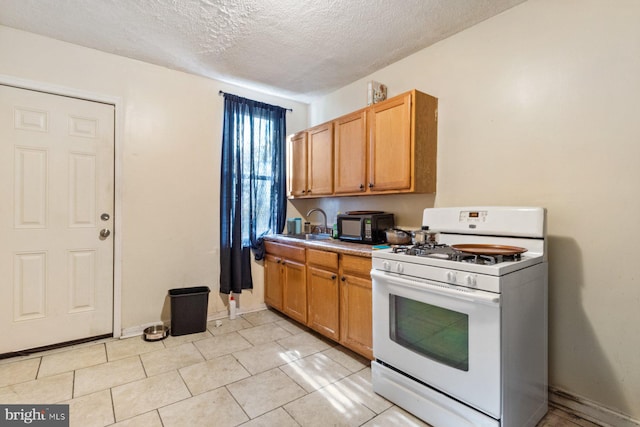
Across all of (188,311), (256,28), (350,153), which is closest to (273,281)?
(188,311)

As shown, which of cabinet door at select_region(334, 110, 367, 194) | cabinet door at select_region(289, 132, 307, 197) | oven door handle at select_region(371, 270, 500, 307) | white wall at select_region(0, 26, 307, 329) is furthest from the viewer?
cabinet door at select_region(289, 132, 307, 197)

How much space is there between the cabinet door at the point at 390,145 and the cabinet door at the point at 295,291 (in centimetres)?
107

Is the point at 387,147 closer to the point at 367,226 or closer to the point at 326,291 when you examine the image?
the point at 367,226

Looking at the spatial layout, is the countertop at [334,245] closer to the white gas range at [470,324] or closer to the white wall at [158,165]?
the white gas range at [470,324]

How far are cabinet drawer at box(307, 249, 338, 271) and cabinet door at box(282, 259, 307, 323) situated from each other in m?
0.16

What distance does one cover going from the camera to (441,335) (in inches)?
64.9

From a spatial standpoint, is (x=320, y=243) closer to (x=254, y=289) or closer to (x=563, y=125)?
(x=254, y=289)

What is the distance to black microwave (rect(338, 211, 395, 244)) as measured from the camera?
8.70 feet

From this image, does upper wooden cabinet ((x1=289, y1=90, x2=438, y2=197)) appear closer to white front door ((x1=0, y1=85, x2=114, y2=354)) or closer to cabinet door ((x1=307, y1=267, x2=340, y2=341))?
cabinet door ((x1=307, y1=267, x2=340, y2=341))

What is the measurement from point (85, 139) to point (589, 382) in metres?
4.00

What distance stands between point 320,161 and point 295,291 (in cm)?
135

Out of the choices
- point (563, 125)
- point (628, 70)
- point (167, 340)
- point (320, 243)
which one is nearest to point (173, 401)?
point (167, 340)

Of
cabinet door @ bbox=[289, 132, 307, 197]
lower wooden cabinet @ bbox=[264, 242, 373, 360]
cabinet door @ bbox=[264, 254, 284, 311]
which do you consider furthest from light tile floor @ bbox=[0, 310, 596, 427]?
cabinet door @ bbox=[289, 132, 307, 197]

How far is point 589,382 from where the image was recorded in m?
1.76
